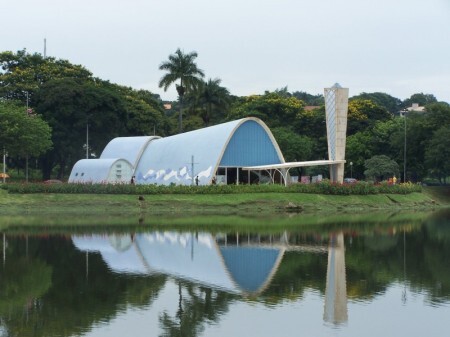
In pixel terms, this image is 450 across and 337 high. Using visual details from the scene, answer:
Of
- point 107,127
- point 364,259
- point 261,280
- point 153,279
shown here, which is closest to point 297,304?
point 261,280

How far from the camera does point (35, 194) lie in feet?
166

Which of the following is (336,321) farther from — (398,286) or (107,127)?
(107,127)

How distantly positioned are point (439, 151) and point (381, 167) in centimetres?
730

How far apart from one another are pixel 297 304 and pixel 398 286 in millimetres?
4329

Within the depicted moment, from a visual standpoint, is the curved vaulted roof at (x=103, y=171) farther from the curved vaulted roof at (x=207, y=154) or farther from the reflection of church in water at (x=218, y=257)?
the reflection of church in water at (x=218, y=257)

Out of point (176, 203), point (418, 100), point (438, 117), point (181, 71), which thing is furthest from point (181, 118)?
point (418, 100)

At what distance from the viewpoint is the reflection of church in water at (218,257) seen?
20.5 metres

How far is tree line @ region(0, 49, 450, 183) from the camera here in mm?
74125

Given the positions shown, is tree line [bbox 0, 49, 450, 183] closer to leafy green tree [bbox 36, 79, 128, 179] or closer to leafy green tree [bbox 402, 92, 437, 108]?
leafy green tree [bbox 36, 79, 128, 179]

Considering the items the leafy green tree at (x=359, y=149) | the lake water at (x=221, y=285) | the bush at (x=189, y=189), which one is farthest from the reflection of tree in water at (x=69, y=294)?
the leafy green tree at (x=359, y=149)

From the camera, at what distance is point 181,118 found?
266 feet

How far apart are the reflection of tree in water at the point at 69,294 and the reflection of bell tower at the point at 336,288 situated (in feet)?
14.9

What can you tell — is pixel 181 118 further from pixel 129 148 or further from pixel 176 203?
pixel 176 203

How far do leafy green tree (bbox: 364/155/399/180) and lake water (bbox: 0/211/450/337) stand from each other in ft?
134
